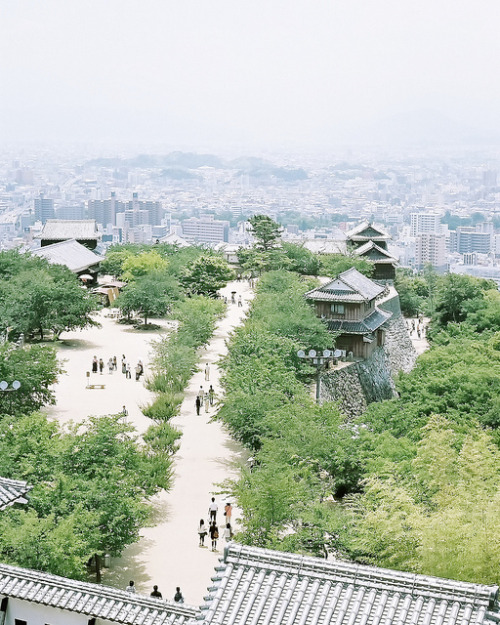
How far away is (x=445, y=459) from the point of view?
18.6 meters

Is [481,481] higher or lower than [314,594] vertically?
lower

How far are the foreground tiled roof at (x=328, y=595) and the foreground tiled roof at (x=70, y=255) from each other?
41.2m

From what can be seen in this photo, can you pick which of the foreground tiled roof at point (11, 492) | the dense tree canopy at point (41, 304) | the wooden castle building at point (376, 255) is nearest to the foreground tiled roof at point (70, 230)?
the wooden castle building at point (376, 255)

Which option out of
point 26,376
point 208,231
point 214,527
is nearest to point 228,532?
point 214,527

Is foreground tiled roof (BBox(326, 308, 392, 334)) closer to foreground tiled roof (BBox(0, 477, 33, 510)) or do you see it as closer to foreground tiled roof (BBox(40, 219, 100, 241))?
foreground tiled roof (BBox(0, 477, 33, 510))

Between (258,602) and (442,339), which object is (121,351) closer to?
(442,339)

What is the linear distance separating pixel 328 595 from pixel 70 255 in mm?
46105

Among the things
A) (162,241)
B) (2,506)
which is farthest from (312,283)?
(2,506)

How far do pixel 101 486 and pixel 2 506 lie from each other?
2.44 meters

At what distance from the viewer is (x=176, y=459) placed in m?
25.7

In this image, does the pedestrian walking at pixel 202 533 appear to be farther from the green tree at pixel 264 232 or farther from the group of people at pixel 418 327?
the green tree at pixel 264 232

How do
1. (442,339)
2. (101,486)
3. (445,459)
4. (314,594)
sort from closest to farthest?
(314,594)
(101,486)
(445,459)
(442,339)

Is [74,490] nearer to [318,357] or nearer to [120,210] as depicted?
[318,357]

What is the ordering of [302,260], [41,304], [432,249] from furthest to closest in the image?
[432,249] < [302,260] < [41,304]
